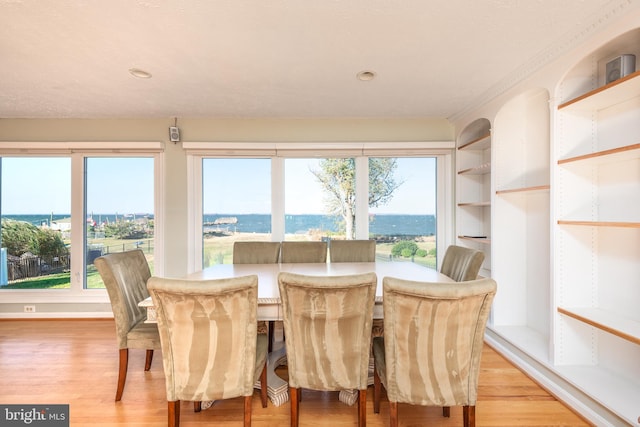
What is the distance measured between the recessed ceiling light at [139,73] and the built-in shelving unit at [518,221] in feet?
9.82

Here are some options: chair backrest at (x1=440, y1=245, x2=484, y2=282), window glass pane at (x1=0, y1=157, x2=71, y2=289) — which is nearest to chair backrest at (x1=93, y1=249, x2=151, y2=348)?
window glass pane at (x1=0, y1=157, x2=71, y2=289)

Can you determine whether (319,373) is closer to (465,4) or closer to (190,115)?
(465,4)

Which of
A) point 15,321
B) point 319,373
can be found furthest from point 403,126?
point 15,321

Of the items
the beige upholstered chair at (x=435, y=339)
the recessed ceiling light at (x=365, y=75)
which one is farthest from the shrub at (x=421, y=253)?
the beige upholstered chair at (x=435, y=339)

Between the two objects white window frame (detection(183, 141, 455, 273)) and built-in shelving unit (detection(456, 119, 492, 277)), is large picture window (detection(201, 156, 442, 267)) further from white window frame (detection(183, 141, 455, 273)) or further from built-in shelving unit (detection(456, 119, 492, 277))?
built-in shelving unit (detection(456, 119, 492, 277))

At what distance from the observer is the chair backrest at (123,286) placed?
73.2 inches

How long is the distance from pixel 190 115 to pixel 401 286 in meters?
3.08

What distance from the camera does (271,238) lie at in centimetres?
355

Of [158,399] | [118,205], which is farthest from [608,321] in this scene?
[118,205]

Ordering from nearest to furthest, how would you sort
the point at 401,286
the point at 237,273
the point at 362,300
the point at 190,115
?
the point at 401,286
the point at 362,300
the point at 237,273
the point at 190,115

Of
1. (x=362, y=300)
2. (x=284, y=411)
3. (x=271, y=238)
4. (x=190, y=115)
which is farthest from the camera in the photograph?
(x=271, y=238)

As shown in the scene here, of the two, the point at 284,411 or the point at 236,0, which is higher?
the point at 236,0

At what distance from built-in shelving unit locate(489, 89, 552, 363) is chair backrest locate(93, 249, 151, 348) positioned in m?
2.96

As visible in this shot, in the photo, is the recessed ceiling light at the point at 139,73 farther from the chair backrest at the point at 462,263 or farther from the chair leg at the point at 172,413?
the chair backrest at the point at 462,263
